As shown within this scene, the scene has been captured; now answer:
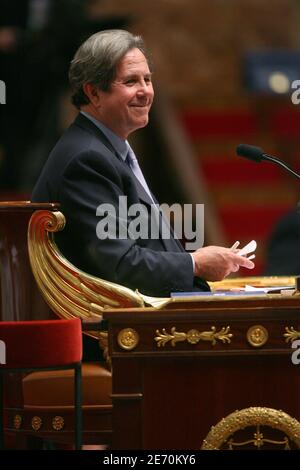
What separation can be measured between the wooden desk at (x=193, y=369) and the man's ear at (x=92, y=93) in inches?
31.0

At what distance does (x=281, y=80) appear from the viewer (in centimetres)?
973

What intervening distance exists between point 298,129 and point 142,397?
6692mm

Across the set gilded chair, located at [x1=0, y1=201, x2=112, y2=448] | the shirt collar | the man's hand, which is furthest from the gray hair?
the man's hand

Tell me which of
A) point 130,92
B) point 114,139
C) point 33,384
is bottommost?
point 33,384

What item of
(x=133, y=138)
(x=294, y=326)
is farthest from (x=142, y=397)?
(x=133, y=138)

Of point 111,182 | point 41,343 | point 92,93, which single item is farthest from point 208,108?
point 41,343

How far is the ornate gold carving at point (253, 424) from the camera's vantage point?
3582mm

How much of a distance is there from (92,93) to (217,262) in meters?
0.68

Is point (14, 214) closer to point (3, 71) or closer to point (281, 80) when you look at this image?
point (3, 71)

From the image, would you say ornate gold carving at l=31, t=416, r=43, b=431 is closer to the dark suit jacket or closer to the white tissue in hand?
the dark suit jacket

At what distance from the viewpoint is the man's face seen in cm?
401

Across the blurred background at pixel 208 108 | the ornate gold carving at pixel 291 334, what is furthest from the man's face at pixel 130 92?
the blurred background at pixel 208 108

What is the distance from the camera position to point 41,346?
3.67m

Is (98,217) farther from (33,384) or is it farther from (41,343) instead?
(33,384)
